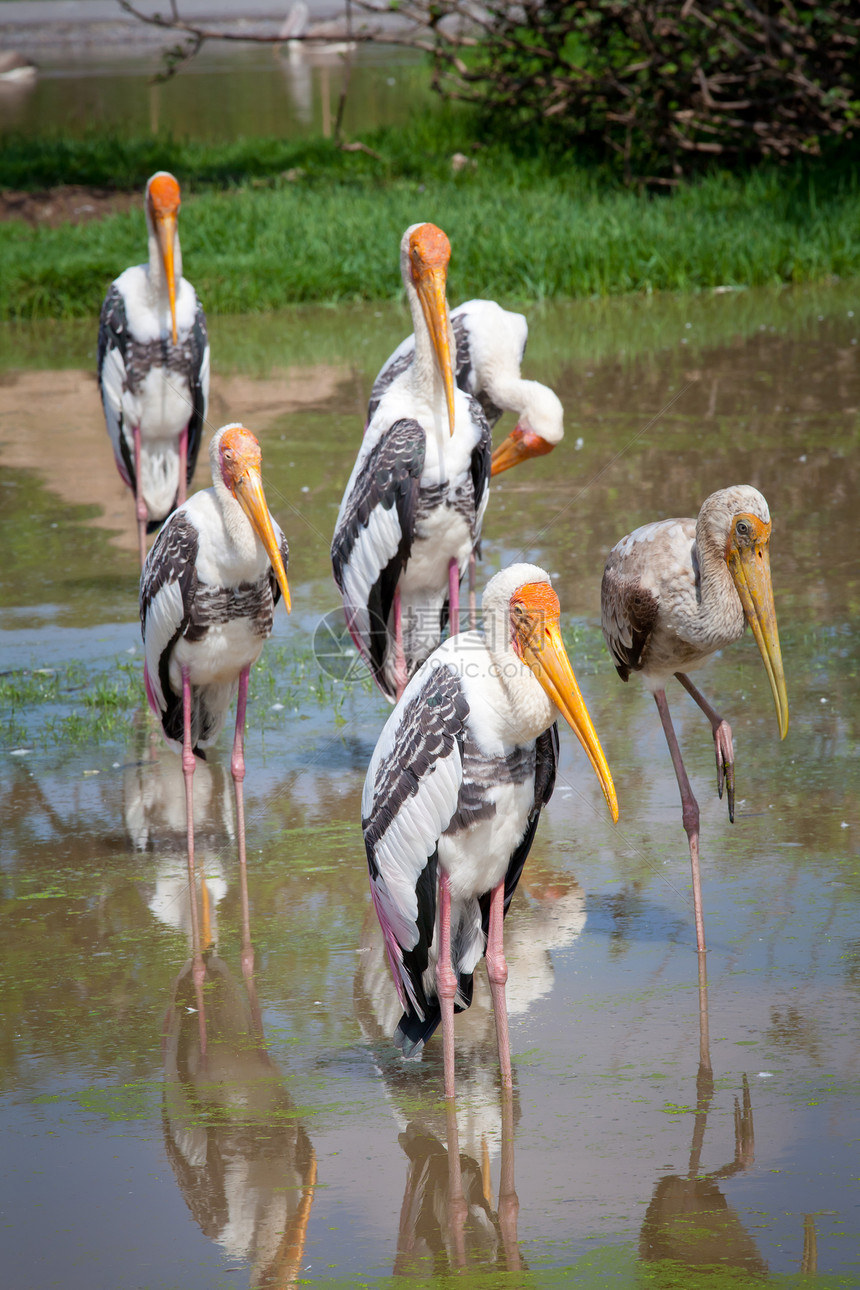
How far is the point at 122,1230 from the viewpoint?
2.54 meters

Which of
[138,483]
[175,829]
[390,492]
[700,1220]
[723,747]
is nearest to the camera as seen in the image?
[700,1220]

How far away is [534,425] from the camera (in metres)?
5.76

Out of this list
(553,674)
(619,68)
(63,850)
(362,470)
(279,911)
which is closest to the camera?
(553,674)

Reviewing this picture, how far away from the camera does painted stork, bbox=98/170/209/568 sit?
6.27 m

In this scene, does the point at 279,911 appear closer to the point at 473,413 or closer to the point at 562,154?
the point at 473,413

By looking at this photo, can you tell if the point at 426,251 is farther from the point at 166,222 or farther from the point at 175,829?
the point at 175,829

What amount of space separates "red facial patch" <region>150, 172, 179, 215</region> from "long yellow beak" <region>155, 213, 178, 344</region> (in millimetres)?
26

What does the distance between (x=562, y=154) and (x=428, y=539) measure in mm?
8825

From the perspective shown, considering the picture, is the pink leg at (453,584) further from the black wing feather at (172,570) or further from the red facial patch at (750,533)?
the red facial patch at (750,533)

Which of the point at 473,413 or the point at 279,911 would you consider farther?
the point at 473,413

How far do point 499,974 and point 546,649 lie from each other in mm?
676

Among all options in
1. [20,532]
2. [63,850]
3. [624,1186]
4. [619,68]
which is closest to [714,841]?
[624,1186]

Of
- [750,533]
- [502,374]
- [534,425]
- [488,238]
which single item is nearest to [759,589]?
[750,533]

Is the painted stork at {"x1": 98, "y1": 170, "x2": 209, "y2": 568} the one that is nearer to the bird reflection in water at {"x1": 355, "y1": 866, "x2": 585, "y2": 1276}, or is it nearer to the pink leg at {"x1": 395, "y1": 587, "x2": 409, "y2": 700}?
the pink leg at {"x1": 395, "y1": 587, "x2": 409, "y2": 700}
